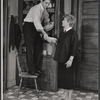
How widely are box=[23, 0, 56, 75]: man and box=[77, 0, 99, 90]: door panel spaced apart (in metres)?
0.56

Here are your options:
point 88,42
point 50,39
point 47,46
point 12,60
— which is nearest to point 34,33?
point 50,39

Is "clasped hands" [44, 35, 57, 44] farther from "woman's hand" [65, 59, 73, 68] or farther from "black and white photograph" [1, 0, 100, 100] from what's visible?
"woman's hand" [65, 59, 73, 68]

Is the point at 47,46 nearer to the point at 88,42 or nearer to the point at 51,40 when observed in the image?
the point at 51,40

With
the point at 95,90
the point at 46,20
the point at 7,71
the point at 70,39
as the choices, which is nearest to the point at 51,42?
the point at 46,20

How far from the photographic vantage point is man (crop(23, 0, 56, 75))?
2727 millimetres

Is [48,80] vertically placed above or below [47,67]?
below

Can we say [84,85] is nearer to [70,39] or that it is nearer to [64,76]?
[64,76]

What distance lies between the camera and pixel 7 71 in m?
2.86

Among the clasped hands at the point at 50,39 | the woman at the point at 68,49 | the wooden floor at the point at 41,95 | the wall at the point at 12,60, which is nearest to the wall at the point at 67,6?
the woman at the point at 68,49

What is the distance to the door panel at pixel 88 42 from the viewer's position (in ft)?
9.05

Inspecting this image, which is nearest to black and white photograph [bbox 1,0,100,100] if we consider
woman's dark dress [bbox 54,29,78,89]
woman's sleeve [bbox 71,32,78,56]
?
woman's dark dress [bbox 54,29,78,89]

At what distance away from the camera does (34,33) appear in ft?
9.25

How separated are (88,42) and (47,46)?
2.30ft

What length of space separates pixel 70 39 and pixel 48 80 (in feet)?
3.75
